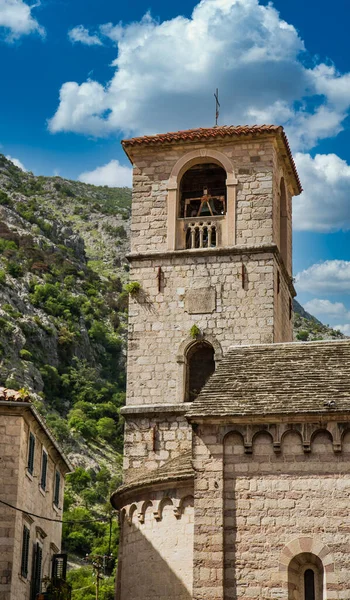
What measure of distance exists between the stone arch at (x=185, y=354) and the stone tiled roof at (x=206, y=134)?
20.6 ft

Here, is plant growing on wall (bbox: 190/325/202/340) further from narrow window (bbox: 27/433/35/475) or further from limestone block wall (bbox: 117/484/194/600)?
limestone block wall (bbox: 117/484/194/600)

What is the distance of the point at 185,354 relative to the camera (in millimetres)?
30062

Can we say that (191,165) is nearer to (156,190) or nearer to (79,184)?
(156,190)

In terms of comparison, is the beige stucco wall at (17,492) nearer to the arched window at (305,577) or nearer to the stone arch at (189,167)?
the stone arch at (189,167)

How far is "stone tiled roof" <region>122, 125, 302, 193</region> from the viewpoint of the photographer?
3156cm

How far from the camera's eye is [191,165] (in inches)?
1276

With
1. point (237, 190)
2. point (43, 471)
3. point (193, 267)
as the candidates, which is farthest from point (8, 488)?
point (237, 190)

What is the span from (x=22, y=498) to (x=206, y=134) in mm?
12165

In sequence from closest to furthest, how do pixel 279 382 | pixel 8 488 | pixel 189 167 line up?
pixel 279 382 → pixel 8 488 → pixel 189 167

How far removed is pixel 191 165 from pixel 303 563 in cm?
1563

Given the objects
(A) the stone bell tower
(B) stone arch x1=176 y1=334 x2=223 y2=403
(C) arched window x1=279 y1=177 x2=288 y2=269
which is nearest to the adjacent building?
(A) the stone bell tower

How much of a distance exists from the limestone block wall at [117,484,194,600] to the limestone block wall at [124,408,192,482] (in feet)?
12.1

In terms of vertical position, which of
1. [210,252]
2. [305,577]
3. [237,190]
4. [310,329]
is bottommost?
[305,577]

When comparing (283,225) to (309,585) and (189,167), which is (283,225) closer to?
(189,167)
